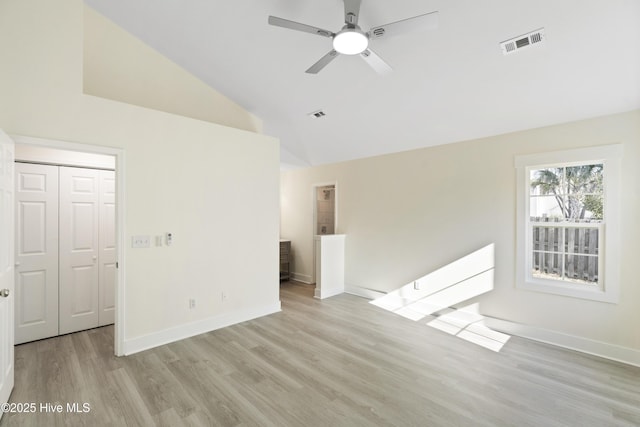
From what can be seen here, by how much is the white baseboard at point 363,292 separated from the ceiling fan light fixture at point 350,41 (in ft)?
12.7

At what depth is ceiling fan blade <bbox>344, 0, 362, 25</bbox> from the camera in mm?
1883

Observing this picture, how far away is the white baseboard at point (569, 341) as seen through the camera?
116 inches

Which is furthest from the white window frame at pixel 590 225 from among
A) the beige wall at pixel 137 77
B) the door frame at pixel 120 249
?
the door frame at pixel 120 249

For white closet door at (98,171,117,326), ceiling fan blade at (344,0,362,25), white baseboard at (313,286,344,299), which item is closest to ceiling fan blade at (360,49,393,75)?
ceiling fan blade at (344,0,362,25)

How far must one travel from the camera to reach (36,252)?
3414 millimetres

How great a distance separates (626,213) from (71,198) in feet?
20.3

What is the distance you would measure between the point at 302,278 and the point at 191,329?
3.12m

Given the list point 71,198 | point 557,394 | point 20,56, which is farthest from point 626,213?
point 71,198

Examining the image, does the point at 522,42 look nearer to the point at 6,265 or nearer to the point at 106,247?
the point at 6,265

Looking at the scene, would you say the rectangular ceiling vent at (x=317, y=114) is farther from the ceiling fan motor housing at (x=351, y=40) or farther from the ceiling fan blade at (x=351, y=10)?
the ceiling fan blade at (x=351, y=10)

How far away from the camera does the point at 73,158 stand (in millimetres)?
3639

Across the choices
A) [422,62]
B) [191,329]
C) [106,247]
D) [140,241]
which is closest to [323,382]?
[191,329]

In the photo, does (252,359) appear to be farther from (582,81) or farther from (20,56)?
(582,81)

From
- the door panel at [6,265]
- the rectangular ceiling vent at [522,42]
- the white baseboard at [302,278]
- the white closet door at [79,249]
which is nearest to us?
the door panel at [6,265]
